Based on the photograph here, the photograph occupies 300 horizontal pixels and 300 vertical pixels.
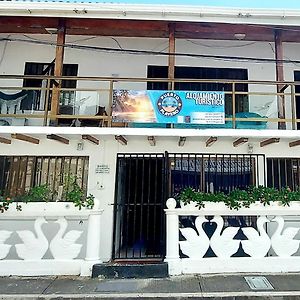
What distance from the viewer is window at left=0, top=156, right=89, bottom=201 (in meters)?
7.65

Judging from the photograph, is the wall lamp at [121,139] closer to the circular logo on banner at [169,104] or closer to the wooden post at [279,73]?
the circular logo on banner at [169,104]

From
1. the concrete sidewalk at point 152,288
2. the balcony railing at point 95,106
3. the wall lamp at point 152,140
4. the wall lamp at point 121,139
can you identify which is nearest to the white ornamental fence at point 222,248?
the concrete sidewalk at point 152,288

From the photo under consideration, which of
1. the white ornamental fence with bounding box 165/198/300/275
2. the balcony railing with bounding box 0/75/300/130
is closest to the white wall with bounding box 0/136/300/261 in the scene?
the balcony railing with bounding box 0/75/300/130

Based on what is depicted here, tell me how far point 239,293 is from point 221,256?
1031 mm

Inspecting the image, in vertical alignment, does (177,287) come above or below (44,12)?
below

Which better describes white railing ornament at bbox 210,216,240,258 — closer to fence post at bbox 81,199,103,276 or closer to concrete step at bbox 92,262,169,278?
concrete step at bbox 92,262,169,278

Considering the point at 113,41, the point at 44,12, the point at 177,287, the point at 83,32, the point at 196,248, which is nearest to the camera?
the point at 177,287

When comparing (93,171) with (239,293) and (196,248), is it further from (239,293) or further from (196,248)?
(239,293)

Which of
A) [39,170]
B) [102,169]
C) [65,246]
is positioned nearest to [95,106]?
[102,169]

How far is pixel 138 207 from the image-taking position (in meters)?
7.67

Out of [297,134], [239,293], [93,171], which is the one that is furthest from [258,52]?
[239,293]

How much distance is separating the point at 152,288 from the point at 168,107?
3783mm

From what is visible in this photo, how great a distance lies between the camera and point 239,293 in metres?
4.69

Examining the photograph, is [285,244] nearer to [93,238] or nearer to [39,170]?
[93,238]
